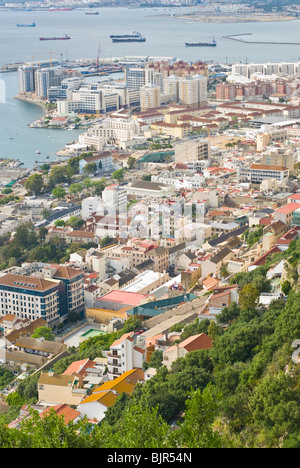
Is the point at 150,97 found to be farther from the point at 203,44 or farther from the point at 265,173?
the point at 203,44

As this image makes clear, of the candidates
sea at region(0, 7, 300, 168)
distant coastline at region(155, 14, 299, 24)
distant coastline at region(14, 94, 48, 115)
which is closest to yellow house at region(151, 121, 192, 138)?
sea at region(0, 7, 300, 168)

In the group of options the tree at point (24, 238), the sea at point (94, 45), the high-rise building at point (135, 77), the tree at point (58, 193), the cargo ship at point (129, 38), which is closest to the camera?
A: the tree at point (24, 238)

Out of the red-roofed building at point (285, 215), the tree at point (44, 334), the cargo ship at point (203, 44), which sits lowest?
the tree at point (44, 334)

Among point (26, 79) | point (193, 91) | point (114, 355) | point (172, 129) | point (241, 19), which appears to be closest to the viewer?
point (114, 355)

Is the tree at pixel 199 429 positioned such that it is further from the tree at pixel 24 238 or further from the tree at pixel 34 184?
the tree at pixel 34 184

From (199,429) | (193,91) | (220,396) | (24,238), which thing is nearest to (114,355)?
(220,396)

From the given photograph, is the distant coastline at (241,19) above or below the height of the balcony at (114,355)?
above

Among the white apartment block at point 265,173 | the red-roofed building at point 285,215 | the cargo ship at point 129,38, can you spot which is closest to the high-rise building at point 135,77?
the white apartment block at point 265,173

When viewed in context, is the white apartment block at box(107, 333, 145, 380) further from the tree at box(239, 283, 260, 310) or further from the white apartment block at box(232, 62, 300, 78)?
the white apartment block at box(232, 62, 300, 78)
